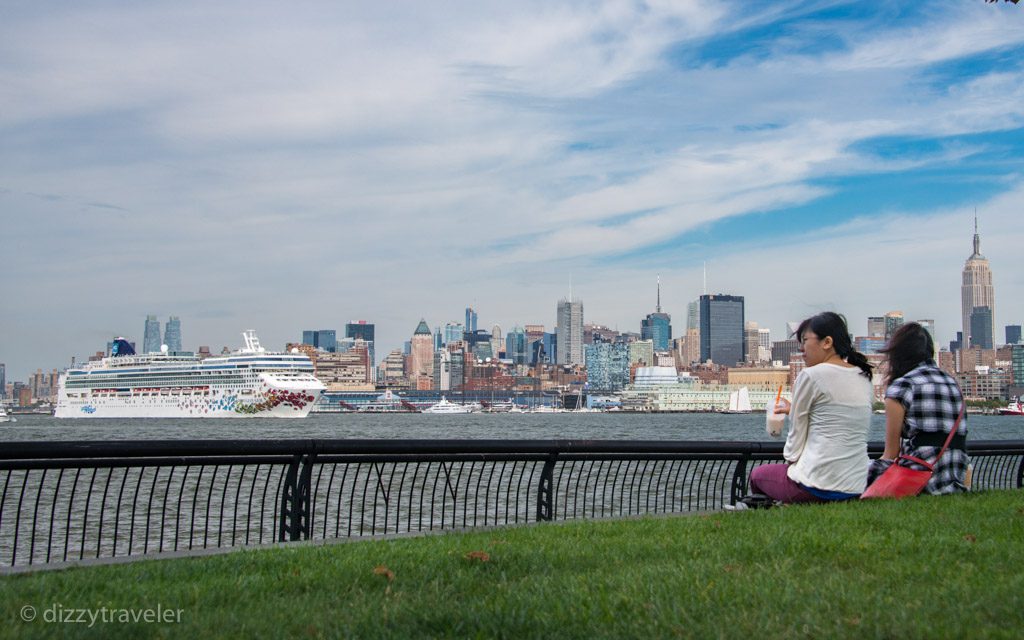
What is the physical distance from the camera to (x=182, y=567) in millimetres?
5891

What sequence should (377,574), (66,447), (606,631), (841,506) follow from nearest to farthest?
1. (606,631)
2. (377,574)
3. (66,447)
4. (841,506)

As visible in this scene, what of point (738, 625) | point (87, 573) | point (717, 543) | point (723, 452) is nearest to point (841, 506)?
point (717, 543)

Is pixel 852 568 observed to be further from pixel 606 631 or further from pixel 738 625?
pixel 606 631

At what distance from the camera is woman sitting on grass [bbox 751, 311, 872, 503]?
304 inches

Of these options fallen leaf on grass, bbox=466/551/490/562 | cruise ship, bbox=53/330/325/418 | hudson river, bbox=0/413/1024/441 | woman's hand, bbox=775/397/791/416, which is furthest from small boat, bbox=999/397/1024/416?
fallen leaf on grass, bbox=466/551/490/562

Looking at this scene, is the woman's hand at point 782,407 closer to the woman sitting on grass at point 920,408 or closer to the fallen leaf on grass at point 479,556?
the woman sitting on grass at point 920,408

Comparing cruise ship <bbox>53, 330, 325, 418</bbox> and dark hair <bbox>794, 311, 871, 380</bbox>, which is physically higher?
dark hair <bbox>794, 311, 871, 380</bbox>

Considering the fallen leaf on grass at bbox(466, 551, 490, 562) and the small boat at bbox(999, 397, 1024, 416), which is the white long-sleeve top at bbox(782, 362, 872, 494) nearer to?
the fallen leaf on grass at bbox(466, 551, 490, 562)

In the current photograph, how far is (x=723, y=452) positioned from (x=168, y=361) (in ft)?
390

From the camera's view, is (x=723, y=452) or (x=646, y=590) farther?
(x=723, y=452)

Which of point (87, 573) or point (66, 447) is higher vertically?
point (66, 447)

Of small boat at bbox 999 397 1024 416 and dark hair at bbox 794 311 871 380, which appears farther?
small boat at bbox 999 397 1024 416

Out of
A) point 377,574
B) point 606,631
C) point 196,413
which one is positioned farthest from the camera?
point 196,413

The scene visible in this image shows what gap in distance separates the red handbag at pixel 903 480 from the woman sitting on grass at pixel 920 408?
51 millimetres
